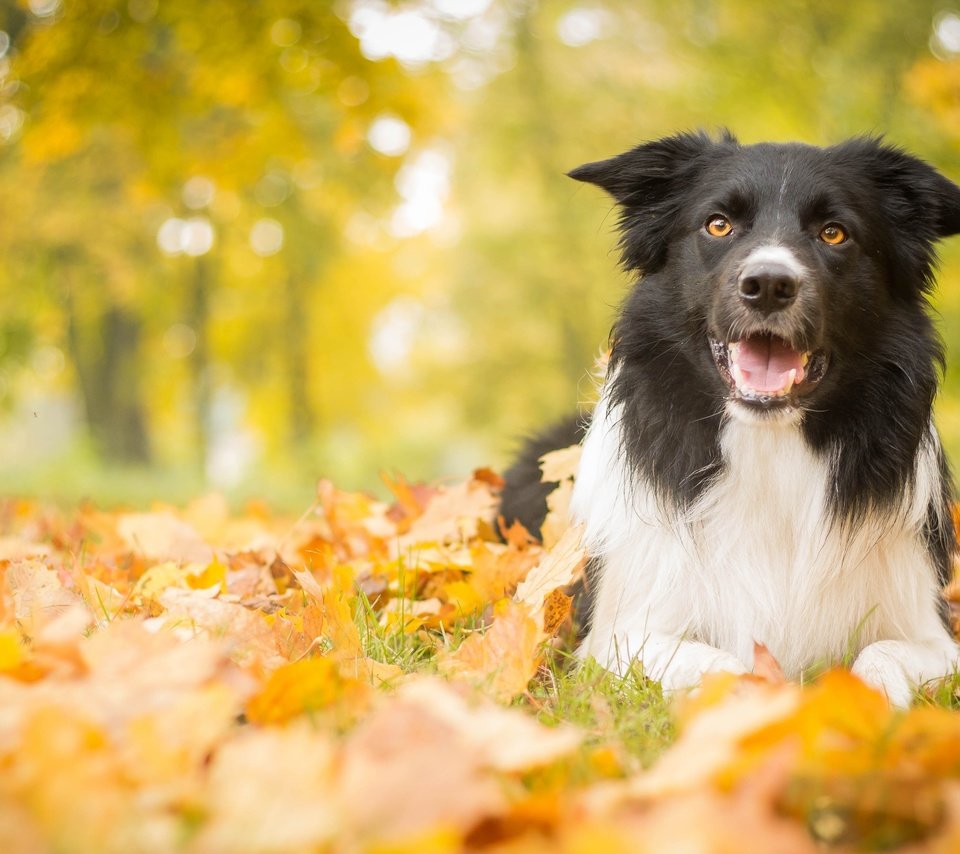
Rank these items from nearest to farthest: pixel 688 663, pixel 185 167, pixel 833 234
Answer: pixel 688 663 < pixel 833 234 < pixel 185 167

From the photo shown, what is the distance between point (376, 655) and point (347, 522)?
6.06 ft

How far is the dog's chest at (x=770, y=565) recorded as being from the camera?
9.91ft

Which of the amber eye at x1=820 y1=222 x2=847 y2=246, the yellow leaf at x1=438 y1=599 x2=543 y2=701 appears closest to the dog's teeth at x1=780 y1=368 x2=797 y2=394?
the amber eye at x1=820 y1=222 x2=847 y2=246

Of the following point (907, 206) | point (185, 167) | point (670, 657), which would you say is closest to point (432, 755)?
point (670, 657)

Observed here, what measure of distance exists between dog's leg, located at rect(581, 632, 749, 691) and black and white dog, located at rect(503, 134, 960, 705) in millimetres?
12

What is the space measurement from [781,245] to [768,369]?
14.9 inches

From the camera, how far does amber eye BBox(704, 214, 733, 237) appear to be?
3202 millimetres

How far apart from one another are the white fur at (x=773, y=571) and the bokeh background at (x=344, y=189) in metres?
1.14

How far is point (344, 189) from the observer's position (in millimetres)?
17109

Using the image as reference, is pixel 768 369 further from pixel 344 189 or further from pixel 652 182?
pixel 344 189

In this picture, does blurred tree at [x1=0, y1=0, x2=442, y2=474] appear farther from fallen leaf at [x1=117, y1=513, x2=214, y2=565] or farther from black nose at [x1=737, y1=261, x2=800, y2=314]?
black nose at [x1=737, y1=261, x2=800, y2=314]

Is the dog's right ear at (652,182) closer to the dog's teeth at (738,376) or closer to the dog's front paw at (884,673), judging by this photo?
the dog's teeth at (738,376)

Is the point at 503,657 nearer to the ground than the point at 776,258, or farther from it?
nearer to the ground

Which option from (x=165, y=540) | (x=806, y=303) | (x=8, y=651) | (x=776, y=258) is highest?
(x=776, y=258)
